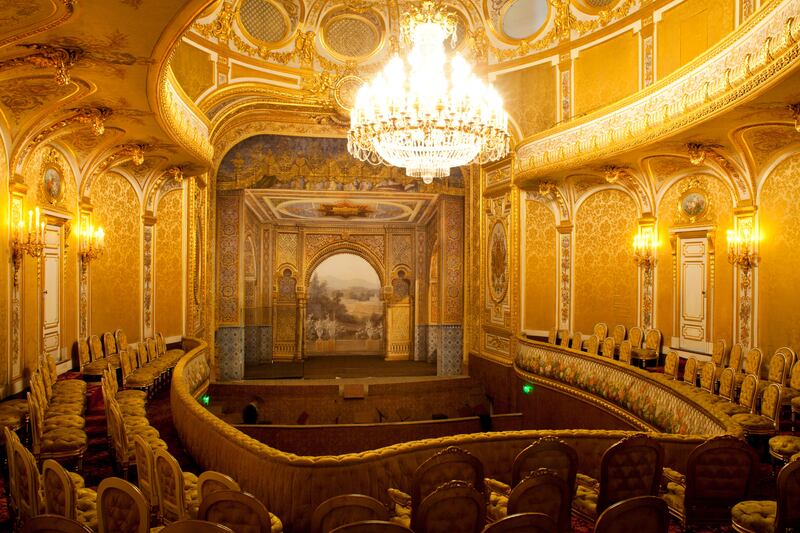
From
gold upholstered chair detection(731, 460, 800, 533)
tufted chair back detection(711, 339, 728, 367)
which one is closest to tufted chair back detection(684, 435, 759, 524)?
gold upholstered chair detection(731, 460, 800, 533)

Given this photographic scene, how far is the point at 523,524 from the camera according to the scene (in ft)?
9.25

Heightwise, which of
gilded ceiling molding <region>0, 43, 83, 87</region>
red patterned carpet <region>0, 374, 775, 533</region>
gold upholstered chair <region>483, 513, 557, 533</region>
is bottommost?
red patterned carpet <region>0, 374, 775, 533</region>

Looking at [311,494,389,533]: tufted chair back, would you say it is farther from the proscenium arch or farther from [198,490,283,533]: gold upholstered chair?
the proscenium arch

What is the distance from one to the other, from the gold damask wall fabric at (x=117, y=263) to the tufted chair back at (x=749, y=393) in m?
9.55

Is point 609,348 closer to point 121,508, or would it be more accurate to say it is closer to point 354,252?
point 121,508

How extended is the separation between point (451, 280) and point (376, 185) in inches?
124

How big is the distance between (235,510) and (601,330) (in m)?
10.1

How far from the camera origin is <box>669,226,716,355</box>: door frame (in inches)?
403

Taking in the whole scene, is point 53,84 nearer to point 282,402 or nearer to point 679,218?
point 282,402

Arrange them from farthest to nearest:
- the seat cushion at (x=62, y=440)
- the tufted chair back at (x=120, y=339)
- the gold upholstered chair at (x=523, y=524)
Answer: the tufted chair back at (x=120, y=339)
the seat cushion at (x=62, y=440)
the gold upholstered chair at (x=523, y=524)

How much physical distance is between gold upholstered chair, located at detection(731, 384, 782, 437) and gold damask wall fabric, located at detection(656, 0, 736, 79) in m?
5.45

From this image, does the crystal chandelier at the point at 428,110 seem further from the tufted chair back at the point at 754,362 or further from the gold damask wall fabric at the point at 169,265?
the gold damask wall fabric at the point at 169,265

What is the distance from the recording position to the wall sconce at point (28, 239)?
7.12 meters

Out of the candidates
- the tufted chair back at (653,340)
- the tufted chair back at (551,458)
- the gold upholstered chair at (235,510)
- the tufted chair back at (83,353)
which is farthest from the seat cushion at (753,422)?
the tufted chair back at (83,353)
